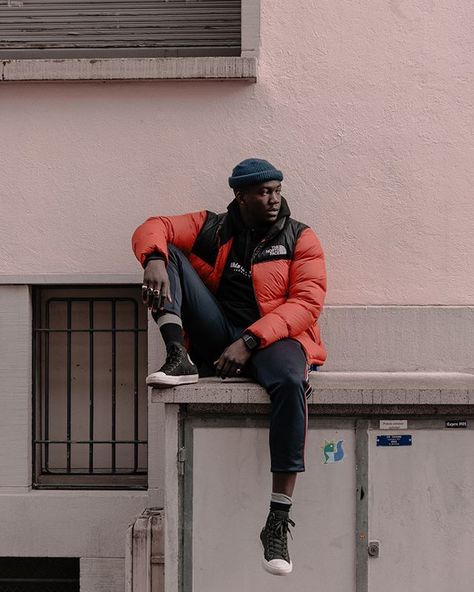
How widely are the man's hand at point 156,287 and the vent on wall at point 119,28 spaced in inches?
71.5

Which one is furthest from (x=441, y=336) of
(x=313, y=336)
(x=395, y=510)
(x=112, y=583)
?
(x=112, y=583)

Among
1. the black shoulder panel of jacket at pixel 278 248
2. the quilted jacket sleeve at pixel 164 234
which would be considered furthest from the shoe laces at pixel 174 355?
the black shoulder panel of jacket at pixel 278 248

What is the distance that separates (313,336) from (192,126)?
1489 mm

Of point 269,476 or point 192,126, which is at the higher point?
point 192,126

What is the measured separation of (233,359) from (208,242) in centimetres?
76

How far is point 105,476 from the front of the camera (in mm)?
5387

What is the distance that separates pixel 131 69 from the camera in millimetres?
5109

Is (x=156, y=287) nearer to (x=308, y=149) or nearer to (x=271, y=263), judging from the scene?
(x=271, y=263)

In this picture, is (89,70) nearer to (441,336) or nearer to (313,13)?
(313,13)

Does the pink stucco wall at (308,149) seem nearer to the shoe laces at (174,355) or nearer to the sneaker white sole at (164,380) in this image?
the shoe laces at (174,355)

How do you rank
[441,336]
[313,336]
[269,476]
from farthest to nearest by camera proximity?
[441,336], [313,336], [269,476]

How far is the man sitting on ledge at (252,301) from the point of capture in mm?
3895

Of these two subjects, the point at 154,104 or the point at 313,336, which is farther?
the point at 154,104

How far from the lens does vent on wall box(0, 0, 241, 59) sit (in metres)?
5.39
